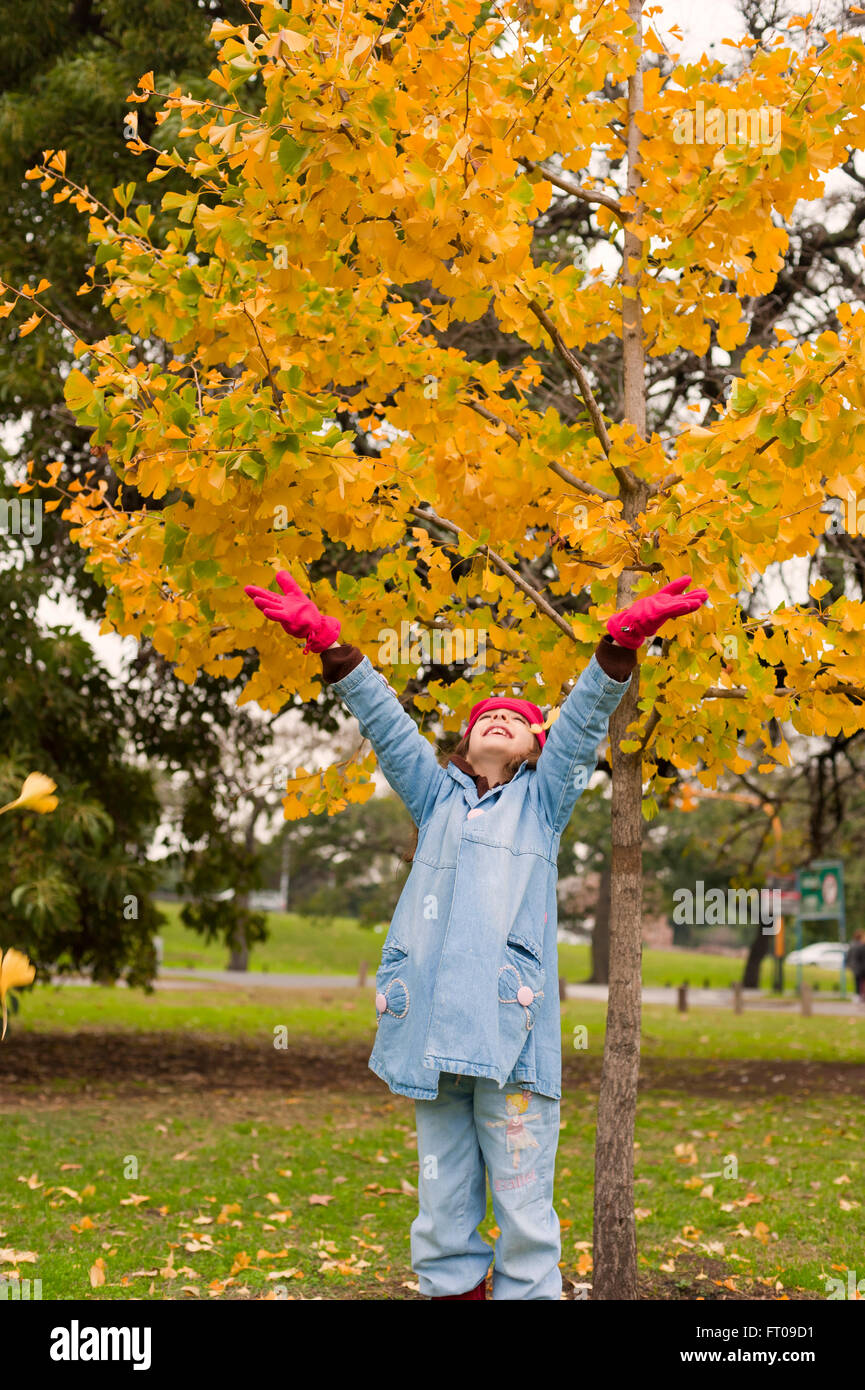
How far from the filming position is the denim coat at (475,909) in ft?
9.37

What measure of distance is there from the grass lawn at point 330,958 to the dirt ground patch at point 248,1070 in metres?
13.8

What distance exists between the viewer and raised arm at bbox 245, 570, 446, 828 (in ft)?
10.1

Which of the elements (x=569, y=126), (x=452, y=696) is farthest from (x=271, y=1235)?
(x=569, y=126)

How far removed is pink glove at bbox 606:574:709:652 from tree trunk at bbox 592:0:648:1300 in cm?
104

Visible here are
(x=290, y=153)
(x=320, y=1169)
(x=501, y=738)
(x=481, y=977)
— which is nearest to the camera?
(x=481, y=977)

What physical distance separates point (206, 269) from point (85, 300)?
5.23 m

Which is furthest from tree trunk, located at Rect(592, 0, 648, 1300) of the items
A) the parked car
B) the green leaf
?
the parked car

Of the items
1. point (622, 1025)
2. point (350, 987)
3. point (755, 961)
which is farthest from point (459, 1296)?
point (755, 961)

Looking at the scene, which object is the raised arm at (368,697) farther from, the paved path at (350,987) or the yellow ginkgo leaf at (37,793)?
the paved path at (350,987)

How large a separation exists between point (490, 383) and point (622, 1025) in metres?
2.14

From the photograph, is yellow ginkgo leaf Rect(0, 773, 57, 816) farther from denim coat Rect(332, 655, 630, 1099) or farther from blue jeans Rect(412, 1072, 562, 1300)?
blue jeans Rect(412, 1072, 562, 1300)

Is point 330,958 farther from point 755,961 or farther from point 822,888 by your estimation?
point 822,888

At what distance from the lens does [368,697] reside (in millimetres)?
3131

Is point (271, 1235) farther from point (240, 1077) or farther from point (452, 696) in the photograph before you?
point (240, 1077)
